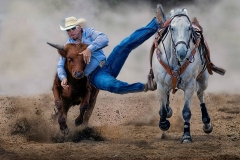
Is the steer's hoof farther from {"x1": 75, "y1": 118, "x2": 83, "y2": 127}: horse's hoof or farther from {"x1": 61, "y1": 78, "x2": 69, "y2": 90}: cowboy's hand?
{"x1": 61, "y1": 78, "x2": 69, "y2": 90}: cowboy's hand

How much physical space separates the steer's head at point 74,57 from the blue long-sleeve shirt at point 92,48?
11 centimetres

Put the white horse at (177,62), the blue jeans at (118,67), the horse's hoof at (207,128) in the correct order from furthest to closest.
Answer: the horse's hoof at (207,128), the blue jeans at (118,67), the white horse at (177,62)

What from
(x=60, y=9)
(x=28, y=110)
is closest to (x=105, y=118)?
(x=28, y=110)

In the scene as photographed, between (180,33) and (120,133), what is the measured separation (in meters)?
2.45

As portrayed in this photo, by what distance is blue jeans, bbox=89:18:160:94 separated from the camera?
26.2 ft

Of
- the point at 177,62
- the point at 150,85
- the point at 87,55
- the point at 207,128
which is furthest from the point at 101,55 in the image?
the point at 207,128

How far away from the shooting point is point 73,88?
8.51m

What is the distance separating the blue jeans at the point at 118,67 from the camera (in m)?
7.97

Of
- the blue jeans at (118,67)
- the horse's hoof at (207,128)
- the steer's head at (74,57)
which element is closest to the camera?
the blue jeans at (118,67)

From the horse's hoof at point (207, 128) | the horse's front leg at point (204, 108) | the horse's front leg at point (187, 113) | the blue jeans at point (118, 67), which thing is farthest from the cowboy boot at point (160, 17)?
the horse's hoof at point (207, 128)

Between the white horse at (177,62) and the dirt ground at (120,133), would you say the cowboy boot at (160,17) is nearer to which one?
the white horse at (177,62)

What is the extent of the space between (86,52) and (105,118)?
3036 millimetres

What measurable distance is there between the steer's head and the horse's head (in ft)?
4.61

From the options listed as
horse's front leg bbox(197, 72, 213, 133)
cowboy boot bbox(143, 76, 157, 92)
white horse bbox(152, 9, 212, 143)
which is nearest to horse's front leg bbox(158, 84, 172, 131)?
white horse bbox(152, 9, 212, 143)
